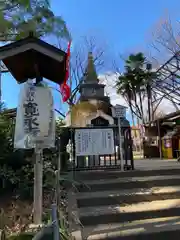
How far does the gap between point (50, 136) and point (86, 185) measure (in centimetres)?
199

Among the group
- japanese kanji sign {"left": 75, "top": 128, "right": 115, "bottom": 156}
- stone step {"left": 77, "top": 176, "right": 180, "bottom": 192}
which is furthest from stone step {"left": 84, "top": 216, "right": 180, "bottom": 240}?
japanese kanji sign {"left": 75, "top": 128, "right": 115, "bottom": 156}

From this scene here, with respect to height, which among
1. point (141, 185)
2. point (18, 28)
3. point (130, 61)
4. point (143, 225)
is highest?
point (130, 61)

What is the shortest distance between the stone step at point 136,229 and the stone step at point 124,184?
1186 mm

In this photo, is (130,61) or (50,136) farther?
(130,61)

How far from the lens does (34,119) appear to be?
12.4 feet

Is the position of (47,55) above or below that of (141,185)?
above

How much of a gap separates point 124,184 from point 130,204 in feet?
2.17

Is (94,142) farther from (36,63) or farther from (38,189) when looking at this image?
(36,63)

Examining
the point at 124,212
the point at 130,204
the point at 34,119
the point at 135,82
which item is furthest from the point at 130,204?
the point at 135,82

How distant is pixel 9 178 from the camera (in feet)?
16.5

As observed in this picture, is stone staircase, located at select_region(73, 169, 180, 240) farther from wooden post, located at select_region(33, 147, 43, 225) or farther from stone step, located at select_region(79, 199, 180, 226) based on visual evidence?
wooden post, located at select_region(33, 147, 43, 225)

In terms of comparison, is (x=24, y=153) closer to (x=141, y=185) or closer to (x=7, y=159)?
(x=7, y=159)

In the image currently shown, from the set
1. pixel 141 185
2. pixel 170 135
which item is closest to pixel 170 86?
pixel 170 135

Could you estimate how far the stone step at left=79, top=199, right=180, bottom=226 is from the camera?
4324 millimetres
